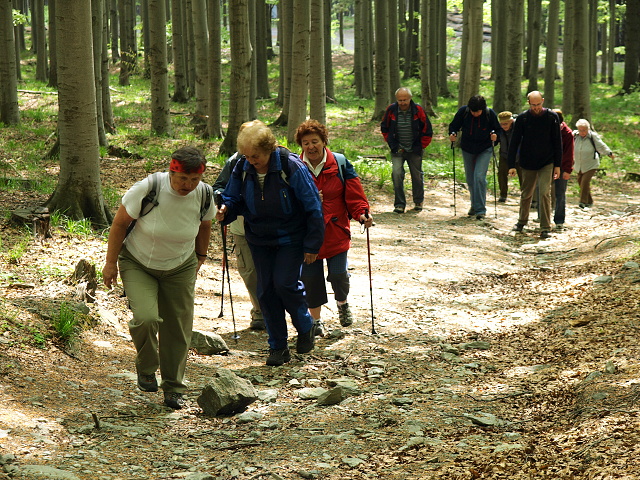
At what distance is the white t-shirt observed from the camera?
4.87 m

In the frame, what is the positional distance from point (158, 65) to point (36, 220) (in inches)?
396

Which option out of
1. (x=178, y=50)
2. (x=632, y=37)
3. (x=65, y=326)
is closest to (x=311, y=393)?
(x=65, y=326)

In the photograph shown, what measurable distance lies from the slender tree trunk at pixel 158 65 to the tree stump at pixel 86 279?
1130 centimetres

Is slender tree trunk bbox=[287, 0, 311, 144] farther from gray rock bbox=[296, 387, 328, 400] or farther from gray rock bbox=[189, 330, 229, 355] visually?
gray rock bbox=[296, 387, 328, 400]

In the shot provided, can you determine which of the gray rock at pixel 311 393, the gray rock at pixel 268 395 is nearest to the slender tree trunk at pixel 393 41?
the gray rock at pixel 311 393

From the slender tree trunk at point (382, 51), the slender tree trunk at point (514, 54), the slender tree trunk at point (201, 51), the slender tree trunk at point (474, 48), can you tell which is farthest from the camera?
the slender tree trunk at point (382, 51)

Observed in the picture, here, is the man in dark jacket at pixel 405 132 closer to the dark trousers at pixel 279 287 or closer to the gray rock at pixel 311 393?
the dark trousers at pixel 279 287

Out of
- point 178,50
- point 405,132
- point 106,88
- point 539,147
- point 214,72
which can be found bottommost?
point 539,147

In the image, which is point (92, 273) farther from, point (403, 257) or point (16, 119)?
point (16, 119)

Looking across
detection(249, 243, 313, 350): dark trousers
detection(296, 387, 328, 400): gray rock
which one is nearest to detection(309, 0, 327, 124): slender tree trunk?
detection(249, 243, 313, 350): dark trousers

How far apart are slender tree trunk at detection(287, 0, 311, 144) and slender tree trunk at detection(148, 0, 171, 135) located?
3.89 meters

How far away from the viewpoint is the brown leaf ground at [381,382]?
4.17m

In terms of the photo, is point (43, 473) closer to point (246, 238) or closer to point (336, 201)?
point (246, 238)

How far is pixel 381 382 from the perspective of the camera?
5906 millimetres
